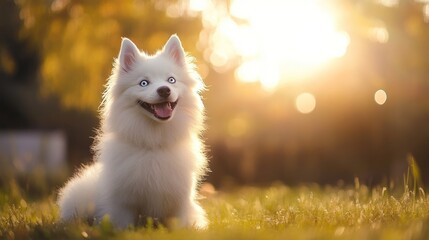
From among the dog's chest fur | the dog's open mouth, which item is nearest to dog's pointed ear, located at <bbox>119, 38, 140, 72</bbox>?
the dog's open mouth

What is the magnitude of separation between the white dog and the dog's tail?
0.04ft

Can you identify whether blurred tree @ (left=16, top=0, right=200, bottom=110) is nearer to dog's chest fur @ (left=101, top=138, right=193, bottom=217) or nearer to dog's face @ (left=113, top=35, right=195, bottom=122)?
dog's face @ (left=113, top=35, right=195, bottom=122)

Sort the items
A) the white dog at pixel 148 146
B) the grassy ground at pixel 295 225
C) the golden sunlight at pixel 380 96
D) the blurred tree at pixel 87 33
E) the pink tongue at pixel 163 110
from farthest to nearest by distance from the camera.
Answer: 1. the golden sunlight at pixel 380 96
2. the blurred tree at pixel 87 33
3. the pink tongue at pixel 163 110
4. the white dog at pixel 148 146
5. the grassy ground at pixel 295 225

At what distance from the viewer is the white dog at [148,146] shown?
557 cm

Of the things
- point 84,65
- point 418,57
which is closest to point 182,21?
point 84,65

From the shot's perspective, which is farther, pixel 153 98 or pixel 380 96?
pixel 380 96

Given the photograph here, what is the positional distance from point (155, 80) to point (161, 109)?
0.28 meters

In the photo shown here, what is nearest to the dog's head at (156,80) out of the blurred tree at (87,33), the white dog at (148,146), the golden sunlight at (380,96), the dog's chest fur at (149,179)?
the white dog at (148,146)

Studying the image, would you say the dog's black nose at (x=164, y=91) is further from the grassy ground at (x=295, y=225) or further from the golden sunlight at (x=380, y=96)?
the golden sunlight at (x=380, y=96)

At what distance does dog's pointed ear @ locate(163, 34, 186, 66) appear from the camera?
20.1ft

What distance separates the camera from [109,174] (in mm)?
5695

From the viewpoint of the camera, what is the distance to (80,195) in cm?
625

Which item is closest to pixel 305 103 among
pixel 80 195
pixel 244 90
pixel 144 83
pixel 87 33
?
pixel 244 90

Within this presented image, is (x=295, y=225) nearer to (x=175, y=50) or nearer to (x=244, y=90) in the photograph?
(x=175, y=50)
